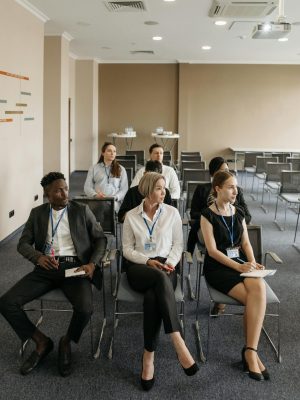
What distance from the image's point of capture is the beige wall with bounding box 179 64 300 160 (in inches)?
555

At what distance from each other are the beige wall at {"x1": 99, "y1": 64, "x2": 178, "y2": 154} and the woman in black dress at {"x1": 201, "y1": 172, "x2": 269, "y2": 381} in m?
11.2

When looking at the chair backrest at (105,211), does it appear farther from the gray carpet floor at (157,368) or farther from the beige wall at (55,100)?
the beige wall at (55,100)

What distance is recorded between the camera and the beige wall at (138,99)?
46.8 feet

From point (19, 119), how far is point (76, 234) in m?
3.77

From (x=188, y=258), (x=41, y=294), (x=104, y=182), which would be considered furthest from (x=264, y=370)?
(x=104, y=182)

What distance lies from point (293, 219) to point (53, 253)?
5.66 metres

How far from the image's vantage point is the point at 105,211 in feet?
15.2

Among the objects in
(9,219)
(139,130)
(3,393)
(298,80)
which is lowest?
(3,393)

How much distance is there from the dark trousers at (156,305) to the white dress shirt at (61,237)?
626mm

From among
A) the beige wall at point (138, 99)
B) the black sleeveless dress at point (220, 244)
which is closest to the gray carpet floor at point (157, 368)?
the black sleeveless dress at point (220, 244)

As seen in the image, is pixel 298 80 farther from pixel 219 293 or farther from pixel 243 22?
pixel 219 293

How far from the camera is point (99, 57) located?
527 inches

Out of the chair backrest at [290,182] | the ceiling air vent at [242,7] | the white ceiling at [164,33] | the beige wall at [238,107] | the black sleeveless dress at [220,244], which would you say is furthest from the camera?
the beige wall at [238,107]

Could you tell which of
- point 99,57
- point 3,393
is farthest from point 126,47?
point 3,393
